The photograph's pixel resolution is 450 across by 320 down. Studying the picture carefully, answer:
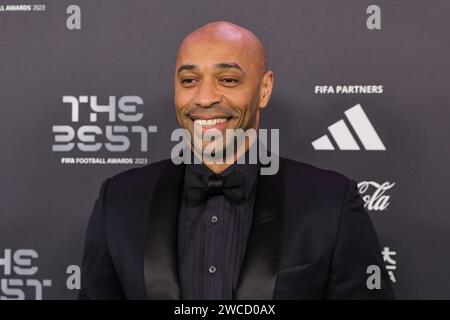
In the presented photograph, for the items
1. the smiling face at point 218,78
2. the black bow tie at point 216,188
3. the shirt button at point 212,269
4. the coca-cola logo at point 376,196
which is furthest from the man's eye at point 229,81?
the coca-cola logo at point 376,196

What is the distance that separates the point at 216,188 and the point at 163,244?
193 mm

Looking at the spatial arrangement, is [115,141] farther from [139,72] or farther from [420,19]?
[420,19]

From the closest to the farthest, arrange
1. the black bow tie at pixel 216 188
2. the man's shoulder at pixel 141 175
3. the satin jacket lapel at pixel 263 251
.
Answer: the satin jacket lapel at pixel 263 251 → the black bow tie at pixel 216 188 → the man's shoulder at pixel 141 175

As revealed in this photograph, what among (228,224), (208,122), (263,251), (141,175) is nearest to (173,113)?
(141,175)

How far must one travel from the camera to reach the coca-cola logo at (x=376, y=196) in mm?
2039

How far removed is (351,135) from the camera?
206 cm

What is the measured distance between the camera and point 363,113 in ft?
6.73

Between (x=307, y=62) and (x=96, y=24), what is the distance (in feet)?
2.44

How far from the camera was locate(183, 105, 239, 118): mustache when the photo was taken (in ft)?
5.07

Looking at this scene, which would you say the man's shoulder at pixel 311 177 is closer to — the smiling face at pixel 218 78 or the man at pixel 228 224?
the man at pixel 228 224

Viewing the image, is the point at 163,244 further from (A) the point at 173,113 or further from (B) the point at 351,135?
(B) the point at 351,135

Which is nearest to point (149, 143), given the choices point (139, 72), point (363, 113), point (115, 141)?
point (115, 141)

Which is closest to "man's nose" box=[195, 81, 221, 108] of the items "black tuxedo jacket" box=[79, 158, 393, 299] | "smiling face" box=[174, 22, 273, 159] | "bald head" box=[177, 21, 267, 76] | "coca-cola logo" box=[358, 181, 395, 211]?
"smiling face" box=[174, 22, 273, 159]

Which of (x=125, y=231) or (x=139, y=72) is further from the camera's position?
(x=139, y=72)
